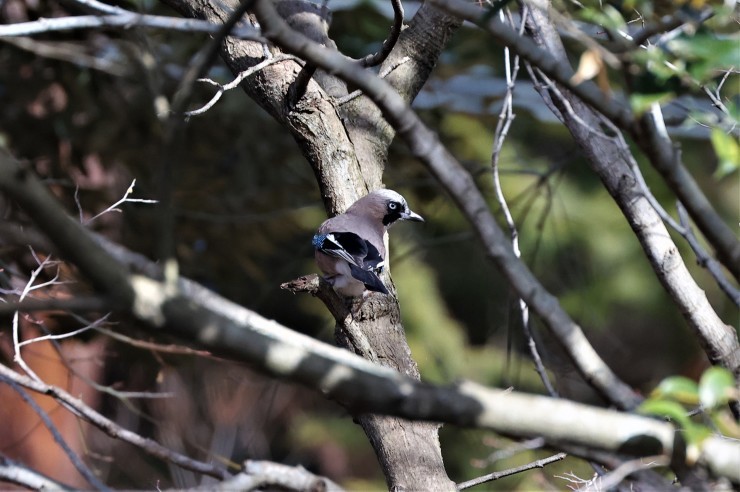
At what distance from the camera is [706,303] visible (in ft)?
7.63

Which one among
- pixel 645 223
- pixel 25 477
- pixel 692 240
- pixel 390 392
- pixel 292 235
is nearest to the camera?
pixel 390 392

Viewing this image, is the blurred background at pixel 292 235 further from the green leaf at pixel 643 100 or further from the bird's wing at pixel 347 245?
the green leaf at pixel 643 100

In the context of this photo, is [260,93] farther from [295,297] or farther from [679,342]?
[679,342]

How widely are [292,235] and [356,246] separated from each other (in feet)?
11.2

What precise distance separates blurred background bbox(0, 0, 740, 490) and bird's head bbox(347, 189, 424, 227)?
36cm

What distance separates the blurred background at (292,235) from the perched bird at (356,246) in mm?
612

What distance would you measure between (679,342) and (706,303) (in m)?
7.63

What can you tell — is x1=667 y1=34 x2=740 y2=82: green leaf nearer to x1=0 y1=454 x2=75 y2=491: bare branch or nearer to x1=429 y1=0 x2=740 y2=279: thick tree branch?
x1=429 y1=0 x2=740 y2=279: thick tree branch

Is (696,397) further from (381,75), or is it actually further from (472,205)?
(381,75)

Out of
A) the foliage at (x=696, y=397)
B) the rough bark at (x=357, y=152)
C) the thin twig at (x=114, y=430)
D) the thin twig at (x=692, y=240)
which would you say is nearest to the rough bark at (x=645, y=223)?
the thin twig at (x=692, y=240)

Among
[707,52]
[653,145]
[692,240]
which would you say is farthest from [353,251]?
[707,52]

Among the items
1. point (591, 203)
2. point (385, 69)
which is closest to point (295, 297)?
point (591, 203)

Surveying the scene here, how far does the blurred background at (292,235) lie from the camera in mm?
4672

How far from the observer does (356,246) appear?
321 centimetres
